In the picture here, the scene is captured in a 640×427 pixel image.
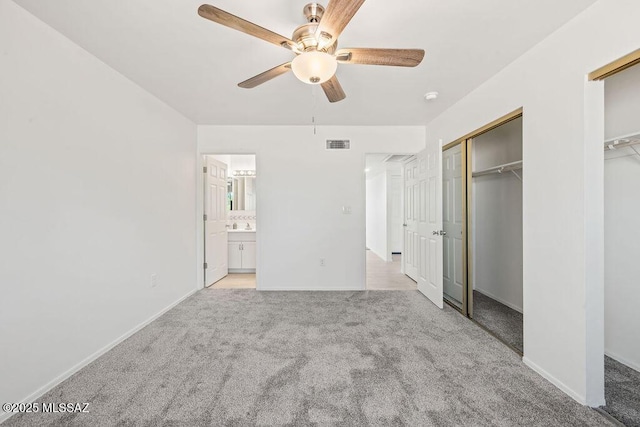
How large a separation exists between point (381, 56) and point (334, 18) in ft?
1.34

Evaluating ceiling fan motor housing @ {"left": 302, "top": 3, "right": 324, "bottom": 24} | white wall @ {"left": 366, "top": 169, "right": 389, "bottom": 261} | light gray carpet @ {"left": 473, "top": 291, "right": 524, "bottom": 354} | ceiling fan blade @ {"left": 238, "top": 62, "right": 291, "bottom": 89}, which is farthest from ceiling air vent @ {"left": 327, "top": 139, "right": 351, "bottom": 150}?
white wall @ {"left": 366, "top": 169, "right": 389, "bottom": 261}

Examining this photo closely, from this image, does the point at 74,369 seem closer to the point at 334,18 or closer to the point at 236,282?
the point at 236,282

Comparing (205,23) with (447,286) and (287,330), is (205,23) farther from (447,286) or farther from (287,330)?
(447,286)

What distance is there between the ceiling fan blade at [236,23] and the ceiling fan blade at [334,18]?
187mm

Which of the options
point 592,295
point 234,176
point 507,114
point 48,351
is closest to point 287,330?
point 48,351

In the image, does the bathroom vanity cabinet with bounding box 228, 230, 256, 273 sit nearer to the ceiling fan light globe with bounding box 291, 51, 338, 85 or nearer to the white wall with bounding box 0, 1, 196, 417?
the white wall with bounding box 0, 1, 196, 417

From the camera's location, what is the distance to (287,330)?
254cm

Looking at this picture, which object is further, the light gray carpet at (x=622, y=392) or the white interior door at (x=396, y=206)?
the white interior door at (x=396, y=206)

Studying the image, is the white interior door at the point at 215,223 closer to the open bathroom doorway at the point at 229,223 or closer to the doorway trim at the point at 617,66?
the open bathroom doorway at the point at 229,223

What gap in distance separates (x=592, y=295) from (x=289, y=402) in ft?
6.49

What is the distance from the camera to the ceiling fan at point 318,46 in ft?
4.10

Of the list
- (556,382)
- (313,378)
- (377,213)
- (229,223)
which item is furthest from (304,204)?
(377,213)

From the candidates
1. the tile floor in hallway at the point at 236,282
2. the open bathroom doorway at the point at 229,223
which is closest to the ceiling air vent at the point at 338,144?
the open bathroom doorway at the point at 229,223

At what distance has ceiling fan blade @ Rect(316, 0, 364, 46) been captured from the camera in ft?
3.74
